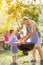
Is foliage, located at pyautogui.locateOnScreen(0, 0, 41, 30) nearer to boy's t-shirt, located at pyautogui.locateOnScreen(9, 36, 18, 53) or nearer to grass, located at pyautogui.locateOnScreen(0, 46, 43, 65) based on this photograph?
boy's t-shirt, located at pyautogui.locateOnScreen(9, 36, 18, 53)

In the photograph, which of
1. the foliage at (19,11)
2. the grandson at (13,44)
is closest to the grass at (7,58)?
the grandson at (13,44)

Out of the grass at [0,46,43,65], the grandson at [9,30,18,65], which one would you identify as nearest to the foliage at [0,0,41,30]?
the grandson at [9,30,18,65]

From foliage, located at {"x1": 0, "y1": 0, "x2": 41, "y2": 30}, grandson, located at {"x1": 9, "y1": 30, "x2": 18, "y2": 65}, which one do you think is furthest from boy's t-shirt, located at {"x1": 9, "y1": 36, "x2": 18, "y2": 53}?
foliage, located at {"x1": 0, "y1": 0, "x2": 41, "y2": 30}

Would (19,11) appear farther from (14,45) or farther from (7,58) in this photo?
(7,58)

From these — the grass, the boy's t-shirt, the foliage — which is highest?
the foliage

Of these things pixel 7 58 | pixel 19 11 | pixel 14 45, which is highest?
pixel 19 11

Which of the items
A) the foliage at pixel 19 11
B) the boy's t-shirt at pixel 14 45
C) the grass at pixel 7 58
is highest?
the foliage at pixel 19 11

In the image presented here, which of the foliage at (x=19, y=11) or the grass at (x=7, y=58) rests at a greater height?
the foliage at (x=19, y=11)

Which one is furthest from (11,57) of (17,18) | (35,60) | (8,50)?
(17,18)

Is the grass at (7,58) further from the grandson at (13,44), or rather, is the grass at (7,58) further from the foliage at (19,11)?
the foliage at (19,11)

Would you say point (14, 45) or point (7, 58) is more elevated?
point (14, 45)

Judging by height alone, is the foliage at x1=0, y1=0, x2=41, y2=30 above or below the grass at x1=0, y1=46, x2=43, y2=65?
above

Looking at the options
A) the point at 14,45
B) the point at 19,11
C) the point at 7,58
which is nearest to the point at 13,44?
the point at 14,45

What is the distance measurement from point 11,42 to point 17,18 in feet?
0.87
